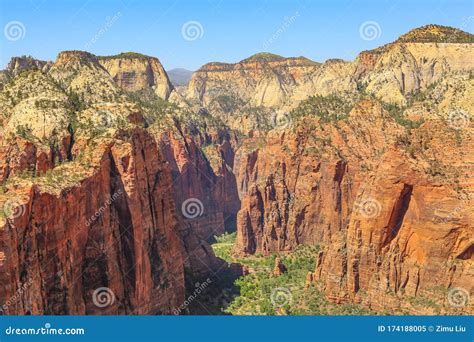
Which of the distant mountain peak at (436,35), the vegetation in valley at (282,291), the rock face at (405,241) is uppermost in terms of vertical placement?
the distant mountain peak at (436,35)

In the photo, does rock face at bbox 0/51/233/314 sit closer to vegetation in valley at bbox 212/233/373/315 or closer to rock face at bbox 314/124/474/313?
vegetation in valley at bbox 212/233/373/315

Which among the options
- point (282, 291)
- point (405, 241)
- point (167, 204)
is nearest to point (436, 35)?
point (282, 291)

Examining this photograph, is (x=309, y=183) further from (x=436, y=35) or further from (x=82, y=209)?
(x=436, y=35)

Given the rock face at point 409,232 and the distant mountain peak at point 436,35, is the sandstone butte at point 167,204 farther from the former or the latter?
the distant mountain peak at point 436,35

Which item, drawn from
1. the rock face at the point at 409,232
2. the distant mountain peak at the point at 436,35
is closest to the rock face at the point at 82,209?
the rock face at the point at 409,232

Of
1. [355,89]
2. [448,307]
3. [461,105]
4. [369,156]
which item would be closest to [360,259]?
[448,307]

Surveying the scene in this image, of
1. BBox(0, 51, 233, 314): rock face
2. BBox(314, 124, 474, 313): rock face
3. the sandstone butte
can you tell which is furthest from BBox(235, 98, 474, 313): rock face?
BBox(0, 51, 233, 314): rock face

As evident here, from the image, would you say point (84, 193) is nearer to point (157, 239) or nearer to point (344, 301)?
point (157, 239)

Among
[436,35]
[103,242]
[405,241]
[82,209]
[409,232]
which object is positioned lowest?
[405,241]
